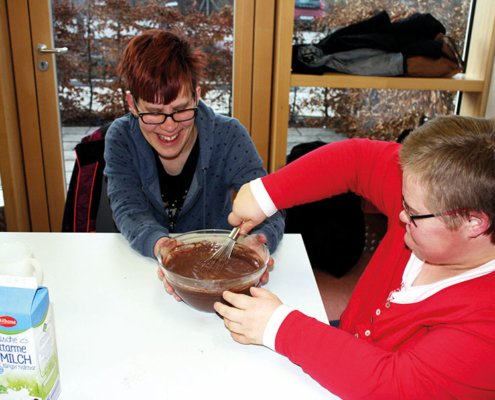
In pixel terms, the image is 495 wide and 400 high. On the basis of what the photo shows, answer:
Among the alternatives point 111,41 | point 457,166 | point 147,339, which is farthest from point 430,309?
point 111,41

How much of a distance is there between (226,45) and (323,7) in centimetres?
61

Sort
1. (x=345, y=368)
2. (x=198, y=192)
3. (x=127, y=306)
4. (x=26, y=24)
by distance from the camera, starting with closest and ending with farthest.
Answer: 1. (x=345, y=368)
2. (x=127, y=306)
3. (x=198, y=192)
4. (x=26, y=24)

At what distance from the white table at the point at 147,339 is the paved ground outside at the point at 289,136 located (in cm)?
164

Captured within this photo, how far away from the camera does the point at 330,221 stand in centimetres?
247

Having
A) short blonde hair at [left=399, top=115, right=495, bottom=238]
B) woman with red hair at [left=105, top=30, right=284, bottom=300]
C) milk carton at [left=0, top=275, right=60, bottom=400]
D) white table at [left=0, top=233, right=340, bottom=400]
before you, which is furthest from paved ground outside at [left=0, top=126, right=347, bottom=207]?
milk carton at [left=0, top=275, right=60, bottom=400]

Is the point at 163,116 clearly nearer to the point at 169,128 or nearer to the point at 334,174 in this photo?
the point at 169,128

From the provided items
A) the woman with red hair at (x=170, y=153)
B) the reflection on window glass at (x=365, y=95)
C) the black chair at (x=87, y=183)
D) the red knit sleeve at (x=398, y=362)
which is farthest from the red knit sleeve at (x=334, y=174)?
the reflection on window glass at (x=365, y=95)

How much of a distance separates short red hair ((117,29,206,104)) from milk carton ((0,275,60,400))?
91cm

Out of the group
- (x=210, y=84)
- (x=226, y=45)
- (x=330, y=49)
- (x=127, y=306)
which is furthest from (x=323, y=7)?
(x=127, y=306)

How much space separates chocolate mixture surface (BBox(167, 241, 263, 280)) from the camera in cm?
99

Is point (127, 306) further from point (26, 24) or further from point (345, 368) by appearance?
point (26, 24)

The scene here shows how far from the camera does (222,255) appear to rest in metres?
1.08

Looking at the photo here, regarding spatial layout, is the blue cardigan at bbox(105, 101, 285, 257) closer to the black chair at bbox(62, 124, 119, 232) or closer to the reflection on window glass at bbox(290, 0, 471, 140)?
the black chair at bbox(62, 124, 119, 232)

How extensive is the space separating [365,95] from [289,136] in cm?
55
